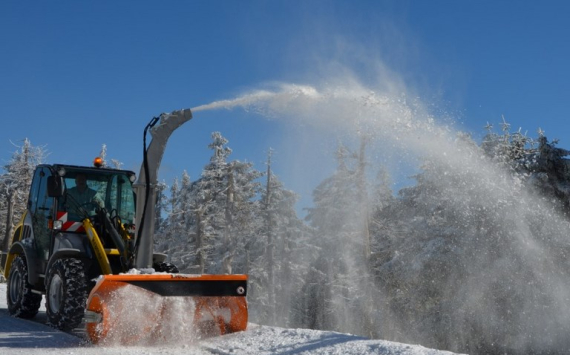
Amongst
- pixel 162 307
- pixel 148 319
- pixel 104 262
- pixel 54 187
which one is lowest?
pixel 148 319

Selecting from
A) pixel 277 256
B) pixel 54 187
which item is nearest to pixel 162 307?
pixel 54 187

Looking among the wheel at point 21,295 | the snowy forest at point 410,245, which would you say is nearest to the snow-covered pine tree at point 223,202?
the snowy forest at point 410,245

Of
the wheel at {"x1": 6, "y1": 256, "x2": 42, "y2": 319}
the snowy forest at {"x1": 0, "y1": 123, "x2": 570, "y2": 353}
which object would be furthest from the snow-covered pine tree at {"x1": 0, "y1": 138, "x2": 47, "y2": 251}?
the wheel at {"x1": 6, "y1": 256, "x2": 42, "y2": 319}

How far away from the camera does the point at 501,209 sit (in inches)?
771

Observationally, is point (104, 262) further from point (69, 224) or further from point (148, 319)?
point (69, 224)

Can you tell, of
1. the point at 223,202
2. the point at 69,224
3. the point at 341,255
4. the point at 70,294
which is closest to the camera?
the point at 70,294

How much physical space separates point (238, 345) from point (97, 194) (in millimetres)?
4120

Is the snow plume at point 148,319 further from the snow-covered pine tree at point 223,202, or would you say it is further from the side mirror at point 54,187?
the snow-covered pine tree at point 223,202

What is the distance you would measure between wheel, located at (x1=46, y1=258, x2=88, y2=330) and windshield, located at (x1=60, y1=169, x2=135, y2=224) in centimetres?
133

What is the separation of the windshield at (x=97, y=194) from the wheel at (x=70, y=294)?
133 cm

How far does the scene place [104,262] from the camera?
27.2 ft

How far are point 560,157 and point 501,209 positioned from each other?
259cm

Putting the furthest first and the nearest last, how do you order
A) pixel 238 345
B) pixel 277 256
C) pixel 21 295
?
pixel 277 256 < pixel 21 295 < pixel 238 345

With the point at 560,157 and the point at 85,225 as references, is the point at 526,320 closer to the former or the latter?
the point at 560,157
